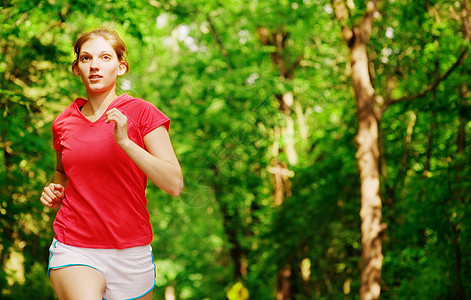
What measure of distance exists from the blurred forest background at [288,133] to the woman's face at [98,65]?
4549 mm

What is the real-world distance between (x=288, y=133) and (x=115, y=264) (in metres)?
15.0

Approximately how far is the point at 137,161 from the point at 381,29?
11.6m

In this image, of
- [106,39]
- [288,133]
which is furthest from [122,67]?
[288,133]

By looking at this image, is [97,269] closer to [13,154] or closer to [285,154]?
[13,154]

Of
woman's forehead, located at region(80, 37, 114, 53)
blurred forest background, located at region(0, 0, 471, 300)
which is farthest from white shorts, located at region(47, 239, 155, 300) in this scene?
blurred forest background, located at region(0, 0, 471, 300)

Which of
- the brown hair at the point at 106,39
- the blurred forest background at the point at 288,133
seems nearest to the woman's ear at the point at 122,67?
the brown hair at the point at 106,39

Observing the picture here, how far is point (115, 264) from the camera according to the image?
2057 millimetres

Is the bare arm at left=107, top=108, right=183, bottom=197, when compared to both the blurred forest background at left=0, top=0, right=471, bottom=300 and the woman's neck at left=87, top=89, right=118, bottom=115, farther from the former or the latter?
the blurred forest background at left=0, top=0, right=471, bottom=300

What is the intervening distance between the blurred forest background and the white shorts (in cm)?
490

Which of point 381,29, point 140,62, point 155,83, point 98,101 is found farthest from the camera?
point 140,62

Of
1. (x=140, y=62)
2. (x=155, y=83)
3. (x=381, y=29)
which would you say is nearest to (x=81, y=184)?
(x=381, y=29)

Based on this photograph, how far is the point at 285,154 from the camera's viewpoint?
57.2ft

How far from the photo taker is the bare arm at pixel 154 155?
191cm

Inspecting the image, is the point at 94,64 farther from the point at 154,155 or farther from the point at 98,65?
the point at 154,155
